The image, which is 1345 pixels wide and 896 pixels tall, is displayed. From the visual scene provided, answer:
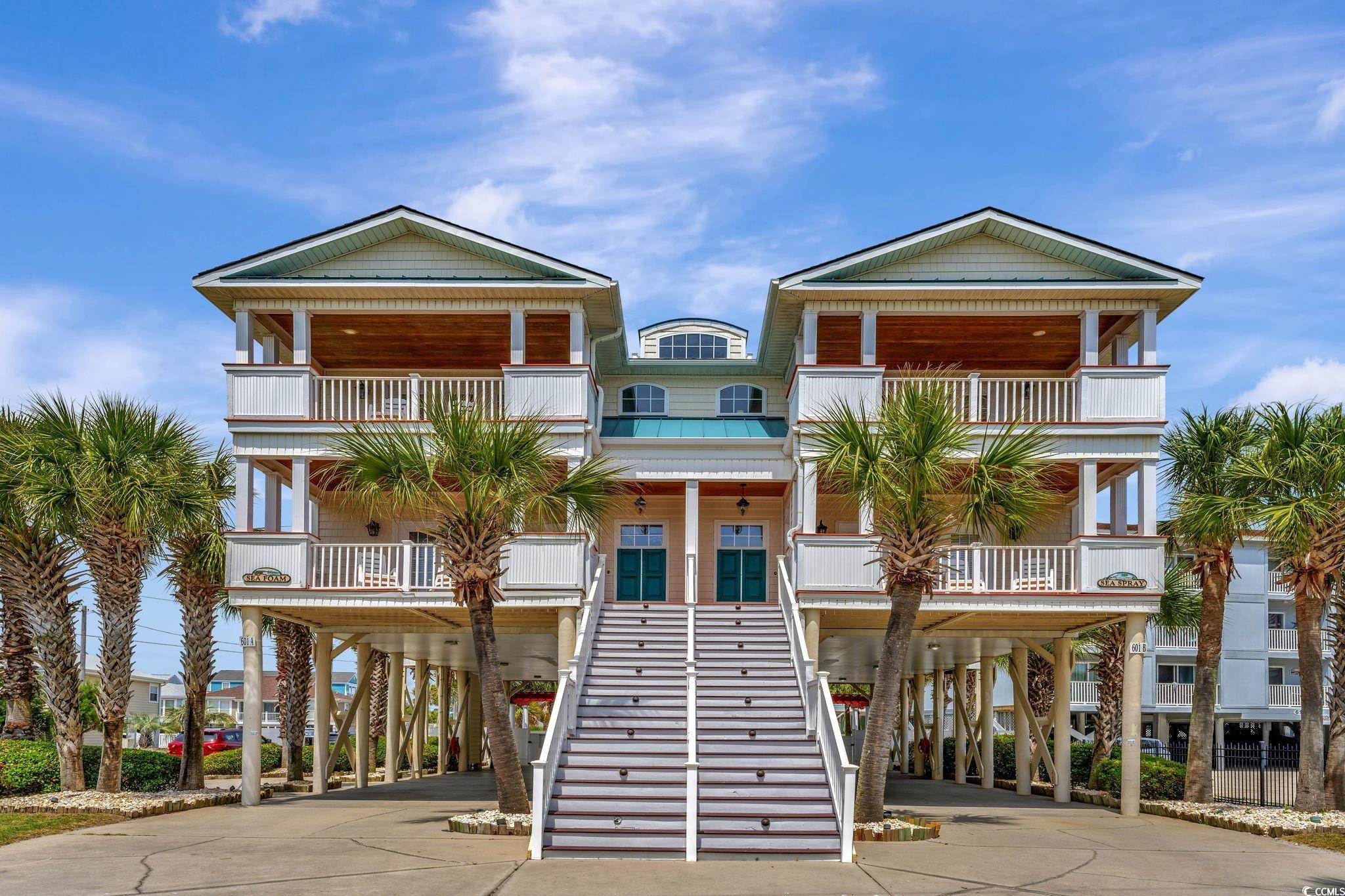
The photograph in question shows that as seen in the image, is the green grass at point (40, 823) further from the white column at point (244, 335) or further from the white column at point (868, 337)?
the white column at point (868, 337)

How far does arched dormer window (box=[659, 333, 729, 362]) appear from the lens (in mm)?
29500

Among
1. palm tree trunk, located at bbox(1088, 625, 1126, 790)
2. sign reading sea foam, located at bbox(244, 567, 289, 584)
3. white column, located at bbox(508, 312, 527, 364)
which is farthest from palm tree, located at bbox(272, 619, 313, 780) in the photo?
palm tree trunk, located at bbox(1088, 625, 1126, 790)

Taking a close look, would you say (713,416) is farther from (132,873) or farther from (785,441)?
(132,873)

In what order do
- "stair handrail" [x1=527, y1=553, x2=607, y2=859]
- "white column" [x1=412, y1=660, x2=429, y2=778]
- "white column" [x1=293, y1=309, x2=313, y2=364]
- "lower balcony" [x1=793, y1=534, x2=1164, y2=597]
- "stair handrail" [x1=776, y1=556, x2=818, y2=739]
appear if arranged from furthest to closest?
"white column" [x1=412, y1=660, x2=429, y2=778] < "white column" [x1=293, y1=309, x2=313, y2=364] < "lower balcony" [x1=793, y1=534, x2=1164, y2=597] < "stair handrail" [x1=776, y1=556, x2=818, y2=739] < "stair handrail" [x1=527, y1=553, x2=607, y2=859]

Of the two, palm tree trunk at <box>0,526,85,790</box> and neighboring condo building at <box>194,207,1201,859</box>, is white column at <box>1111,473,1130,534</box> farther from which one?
palm tree trunk at <box>0,526,85,790</box>

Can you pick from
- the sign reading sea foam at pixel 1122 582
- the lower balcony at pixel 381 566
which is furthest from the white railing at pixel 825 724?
the sign reading sea foam at pixel 1122 582

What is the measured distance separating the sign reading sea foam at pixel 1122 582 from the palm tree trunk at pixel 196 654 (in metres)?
16.6

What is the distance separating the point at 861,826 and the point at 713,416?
12.9m

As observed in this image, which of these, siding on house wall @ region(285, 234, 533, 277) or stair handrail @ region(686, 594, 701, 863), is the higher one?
siding on house wall @ region(285, 234, 533, 277)

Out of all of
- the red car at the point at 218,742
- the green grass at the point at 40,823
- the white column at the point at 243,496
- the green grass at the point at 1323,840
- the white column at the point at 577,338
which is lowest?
the red car at the point at 218,742

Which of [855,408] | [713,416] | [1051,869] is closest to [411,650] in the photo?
[713,416]

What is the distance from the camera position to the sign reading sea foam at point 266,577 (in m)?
21.9

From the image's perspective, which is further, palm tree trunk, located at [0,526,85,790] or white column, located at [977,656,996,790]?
white column, located at [977,656,996,790]

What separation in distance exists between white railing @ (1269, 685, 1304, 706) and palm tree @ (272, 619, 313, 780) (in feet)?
133
